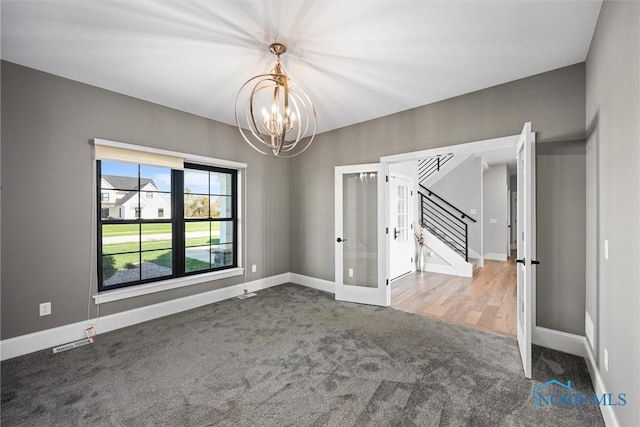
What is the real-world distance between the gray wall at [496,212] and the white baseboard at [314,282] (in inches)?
206

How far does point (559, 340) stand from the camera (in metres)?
2.67

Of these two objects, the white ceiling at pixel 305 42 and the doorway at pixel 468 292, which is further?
the doorway at pixel 468 292

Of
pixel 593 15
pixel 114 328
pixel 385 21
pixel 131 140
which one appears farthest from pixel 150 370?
pixel 593 15

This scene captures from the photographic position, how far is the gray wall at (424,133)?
8.79ft

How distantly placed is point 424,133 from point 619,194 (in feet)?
7.37

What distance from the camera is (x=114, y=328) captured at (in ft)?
10.3

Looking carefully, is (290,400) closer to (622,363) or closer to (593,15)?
(622,363)

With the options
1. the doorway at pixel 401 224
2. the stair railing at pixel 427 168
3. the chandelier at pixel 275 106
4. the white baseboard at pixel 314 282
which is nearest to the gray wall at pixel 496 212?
the stair railing at pixel 427 168

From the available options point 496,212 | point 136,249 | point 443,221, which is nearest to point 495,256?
point 496,212

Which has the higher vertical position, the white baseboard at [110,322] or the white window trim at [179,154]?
the white window trim at [179,154]

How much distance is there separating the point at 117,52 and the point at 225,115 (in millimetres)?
1556

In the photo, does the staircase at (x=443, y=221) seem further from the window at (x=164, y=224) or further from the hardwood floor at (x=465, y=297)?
the window at (x=164, y=224)

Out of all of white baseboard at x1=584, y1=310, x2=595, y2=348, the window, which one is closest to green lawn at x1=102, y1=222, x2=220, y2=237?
the window

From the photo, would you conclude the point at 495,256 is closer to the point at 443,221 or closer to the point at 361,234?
the point at 443,221
